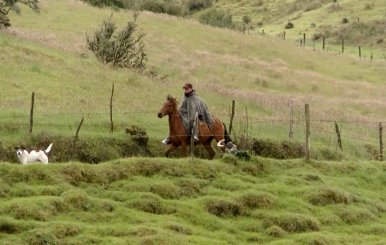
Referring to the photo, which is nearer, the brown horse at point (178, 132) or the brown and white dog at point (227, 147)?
the brown and white dog at point (227, 147)

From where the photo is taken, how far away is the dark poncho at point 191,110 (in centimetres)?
2503

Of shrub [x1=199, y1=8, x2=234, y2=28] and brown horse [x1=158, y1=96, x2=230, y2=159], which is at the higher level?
shrub [x1=199, y1=8, x2=234, y2=28]

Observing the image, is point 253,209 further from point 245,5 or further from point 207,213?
point 245,5

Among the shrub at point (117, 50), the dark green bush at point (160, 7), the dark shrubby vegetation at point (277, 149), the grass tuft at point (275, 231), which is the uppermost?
the dark green bush at point (160, 7)

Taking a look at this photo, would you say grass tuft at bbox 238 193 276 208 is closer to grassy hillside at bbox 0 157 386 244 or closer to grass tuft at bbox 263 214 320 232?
grassy hillside at bbox 0 157 386 244

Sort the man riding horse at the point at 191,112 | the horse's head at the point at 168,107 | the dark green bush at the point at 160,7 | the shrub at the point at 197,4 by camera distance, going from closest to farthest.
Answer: the horse's head at the point at 168,107
the man riding horse at the point at 191,112
the dark green bush at the point at 160,7
the shrub at the point at 197,4

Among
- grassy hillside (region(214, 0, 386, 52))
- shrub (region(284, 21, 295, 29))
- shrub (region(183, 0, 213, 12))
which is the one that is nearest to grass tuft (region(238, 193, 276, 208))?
grassy hillside (region(214, 0, 386, 52))

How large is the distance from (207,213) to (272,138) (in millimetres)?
10468

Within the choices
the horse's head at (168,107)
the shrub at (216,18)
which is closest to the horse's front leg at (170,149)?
the horse's head at (168,107)

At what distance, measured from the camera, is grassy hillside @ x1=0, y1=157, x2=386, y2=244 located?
17.4 meters

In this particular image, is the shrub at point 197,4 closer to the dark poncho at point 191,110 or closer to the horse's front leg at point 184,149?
the dark poncho at point 191,110

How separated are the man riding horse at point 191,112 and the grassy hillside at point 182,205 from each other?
7.80ft

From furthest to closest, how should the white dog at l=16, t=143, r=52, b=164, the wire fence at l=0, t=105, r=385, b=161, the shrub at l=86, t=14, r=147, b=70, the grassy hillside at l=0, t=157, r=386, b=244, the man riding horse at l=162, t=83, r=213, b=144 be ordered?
1. the shrub at l=86, t=14, r=147, b=70
2. the wire fence at l=0, t=105, r=385, b=161
3. the man riding horse at l=162, t=83, r=213, b=144
4. the white dog at l=16, t=143, r=52, b=164
5. the grassy hillside at l=0, t=157, r=386, b=244

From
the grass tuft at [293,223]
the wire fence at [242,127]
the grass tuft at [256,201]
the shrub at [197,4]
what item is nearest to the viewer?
the grass tuft at [293,223]
